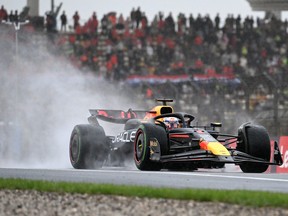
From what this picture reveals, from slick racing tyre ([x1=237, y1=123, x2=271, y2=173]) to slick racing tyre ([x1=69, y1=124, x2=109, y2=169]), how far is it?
284cm

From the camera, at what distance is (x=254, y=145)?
16625mm

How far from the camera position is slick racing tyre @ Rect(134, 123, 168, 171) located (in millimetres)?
15750

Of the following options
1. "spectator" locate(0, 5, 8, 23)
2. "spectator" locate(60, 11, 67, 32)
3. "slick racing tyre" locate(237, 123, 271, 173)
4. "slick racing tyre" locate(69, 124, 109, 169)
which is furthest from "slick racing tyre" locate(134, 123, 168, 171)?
"spectator" locate(0, 5, 8, 23)

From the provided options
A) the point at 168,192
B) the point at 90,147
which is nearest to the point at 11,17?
the point at 90,147

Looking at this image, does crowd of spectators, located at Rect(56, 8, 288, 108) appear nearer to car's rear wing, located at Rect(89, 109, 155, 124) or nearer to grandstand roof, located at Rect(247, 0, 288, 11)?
grandstand roof, located at Rect(247, 0, 288, 11)

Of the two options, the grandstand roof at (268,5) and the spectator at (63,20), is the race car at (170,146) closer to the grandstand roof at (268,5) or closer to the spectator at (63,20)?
the spectator at (63,20)

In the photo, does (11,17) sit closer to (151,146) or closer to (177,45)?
(177,45)

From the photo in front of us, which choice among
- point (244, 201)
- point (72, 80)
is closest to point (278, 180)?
point (244, 201)

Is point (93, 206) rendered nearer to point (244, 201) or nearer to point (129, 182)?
point (244, 201)

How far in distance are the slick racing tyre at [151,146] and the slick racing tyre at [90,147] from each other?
6.53 feet

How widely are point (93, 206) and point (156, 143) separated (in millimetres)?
5929

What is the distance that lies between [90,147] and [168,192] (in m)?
7.45

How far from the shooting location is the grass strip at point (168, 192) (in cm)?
982

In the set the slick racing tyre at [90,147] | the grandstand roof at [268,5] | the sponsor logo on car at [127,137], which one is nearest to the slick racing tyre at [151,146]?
the sponsor logo on car at [127,137]
